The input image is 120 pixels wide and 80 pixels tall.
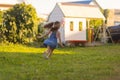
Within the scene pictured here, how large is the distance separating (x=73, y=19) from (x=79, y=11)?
1.20m

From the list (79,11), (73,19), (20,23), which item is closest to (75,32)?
(73,19)

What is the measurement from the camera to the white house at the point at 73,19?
90.5 ft

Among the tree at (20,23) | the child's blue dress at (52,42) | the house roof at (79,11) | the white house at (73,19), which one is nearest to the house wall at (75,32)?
the white house at (73,19)

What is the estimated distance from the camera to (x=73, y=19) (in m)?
28.2

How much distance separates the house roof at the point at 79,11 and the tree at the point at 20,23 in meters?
2.58

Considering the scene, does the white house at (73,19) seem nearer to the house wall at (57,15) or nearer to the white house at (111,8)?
the house wall at (57,15)

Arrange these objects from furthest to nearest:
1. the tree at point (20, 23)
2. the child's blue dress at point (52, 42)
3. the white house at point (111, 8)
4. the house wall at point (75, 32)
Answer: the white house at point (111, 8) < the house wall at point (75, 32) < the tree at point (20, 23) < the child's blue dress at point (52, 42)

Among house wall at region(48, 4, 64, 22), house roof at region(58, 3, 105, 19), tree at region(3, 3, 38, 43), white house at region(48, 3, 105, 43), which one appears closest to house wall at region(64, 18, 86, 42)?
white house at region(48, 3, 105, 43)

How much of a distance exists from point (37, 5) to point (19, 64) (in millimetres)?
31195

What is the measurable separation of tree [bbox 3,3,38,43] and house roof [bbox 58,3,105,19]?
2582 mm

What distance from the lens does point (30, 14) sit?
87.6 ft

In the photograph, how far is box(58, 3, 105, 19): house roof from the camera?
28234mm

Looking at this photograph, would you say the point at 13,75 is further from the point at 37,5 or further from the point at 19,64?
the point at 37,5

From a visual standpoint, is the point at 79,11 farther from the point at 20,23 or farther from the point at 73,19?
the point at 20,23
